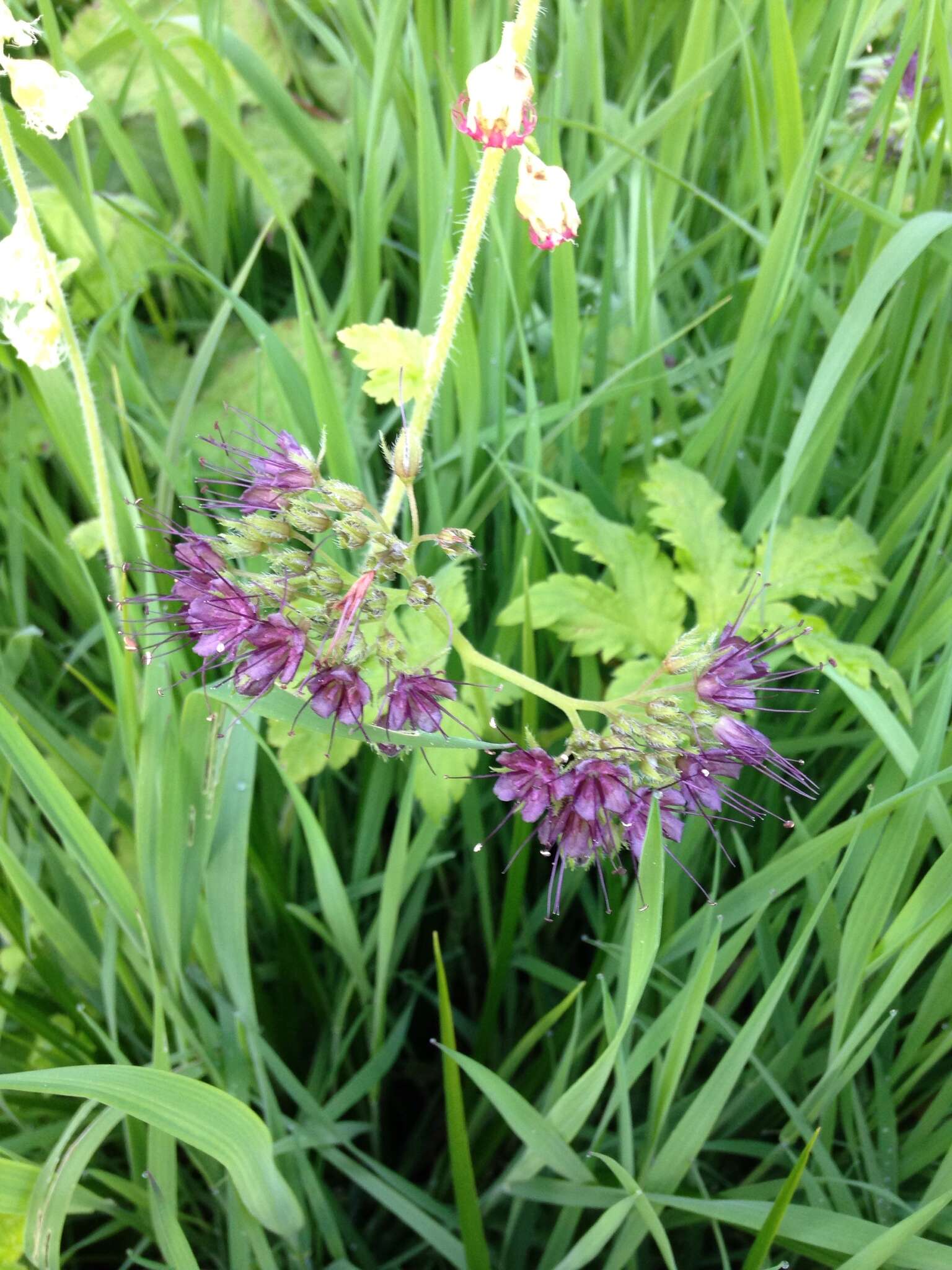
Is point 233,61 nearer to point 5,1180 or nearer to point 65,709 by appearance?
point 65,709

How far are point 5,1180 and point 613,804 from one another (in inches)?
39.2

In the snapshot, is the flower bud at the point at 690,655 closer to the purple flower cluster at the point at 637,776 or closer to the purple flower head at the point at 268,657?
the purple flower cluster at the point at 637,776

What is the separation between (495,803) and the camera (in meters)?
2.00

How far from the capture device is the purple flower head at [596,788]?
1215 millimetres

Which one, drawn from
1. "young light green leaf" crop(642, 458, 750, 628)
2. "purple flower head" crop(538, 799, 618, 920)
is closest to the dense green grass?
"young light green leaf" crop(642, 458, 750, 628)

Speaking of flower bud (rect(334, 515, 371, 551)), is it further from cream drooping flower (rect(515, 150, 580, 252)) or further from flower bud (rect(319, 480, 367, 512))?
cream drooping flower (rect(515, 150, 580, 252))

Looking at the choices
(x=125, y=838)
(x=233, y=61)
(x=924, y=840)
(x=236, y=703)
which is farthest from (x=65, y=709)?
(x=924, y=840)

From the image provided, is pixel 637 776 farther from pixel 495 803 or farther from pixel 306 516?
pixel 495 803

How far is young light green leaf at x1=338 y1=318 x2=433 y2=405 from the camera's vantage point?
157 centimetres

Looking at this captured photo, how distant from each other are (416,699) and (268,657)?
7.7 inches

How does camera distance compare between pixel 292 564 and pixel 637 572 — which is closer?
pixel 292 564

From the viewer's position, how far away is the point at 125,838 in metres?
2.02

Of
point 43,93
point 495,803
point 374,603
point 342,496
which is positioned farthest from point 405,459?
point 495,803

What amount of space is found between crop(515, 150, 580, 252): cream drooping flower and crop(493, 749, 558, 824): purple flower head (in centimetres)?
66
